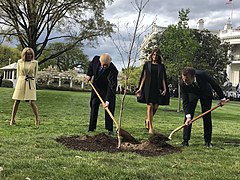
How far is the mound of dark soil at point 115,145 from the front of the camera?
612 cm

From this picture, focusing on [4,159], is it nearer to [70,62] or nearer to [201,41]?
[201,41]

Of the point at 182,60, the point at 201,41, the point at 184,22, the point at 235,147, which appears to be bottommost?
the point at 235,147

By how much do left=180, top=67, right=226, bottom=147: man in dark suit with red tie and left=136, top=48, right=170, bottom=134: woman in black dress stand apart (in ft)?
4.36

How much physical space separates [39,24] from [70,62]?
63.7 m

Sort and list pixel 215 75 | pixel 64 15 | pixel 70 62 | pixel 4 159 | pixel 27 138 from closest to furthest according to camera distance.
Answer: pixel 4 159 → pixel 27 138 → pixel 64 15 → pixel 215 75 → pixel 70 62

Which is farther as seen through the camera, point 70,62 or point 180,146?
point 70,62

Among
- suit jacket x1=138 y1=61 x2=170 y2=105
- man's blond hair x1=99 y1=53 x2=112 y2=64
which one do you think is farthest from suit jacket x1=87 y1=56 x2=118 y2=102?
suit jacket x1=138 y1=61 x2=170 y2=105

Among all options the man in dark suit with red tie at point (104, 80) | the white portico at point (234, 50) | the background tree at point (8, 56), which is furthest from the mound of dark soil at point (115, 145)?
the white portico at point (234, 50)

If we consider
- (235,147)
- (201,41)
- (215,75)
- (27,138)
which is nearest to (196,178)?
(235,147)

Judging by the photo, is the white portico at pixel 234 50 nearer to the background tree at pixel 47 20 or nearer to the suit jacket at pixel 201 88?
the background tree at pixel 47 20

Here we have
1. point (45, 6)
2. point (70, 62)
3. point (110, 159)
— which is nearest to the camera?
point (110, 159)

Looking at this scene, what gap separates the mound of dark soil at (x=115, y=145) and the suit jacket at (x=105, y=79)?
130cm

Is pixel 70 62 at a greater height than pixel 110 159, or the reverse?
pixel 70 62

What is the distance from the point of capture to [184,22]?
867 inches
